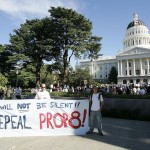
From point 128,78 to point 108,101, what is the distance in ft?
367

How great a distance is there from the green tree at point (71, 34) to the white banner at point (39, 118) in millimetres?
30928

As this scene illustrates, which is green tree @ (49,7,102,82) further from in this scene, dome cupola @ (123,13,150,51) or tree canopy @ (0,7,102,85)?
dome cupola @ (123,13,150,51)

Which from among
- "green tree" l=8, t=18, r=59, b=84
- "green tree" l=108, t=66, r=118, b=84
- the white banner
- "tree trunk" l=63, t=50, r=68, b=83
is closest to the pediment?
"green tree" l=108, t=66, r=118, b=84

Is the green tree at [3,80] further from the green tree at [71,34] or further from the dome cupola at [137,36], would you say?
the dome cupola at [137,36]

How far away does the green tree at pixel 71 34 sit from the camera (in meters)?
41.4

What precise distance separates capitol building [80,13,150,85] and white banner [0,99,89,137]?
95.8 meters

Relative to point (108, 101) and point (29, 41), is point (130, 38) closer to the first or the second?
point (29, 41)

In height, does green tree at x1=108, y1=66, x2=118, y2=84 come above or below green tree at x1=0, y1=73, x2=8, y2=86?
above

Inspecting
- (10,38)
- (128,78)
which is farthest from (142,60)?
(10,38)

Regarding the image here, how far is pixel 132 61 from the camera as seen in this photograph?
429 ft

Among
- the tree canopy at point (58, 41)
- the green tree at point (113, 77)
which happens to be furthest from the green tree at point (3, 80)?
the green tree at point (113, 77)

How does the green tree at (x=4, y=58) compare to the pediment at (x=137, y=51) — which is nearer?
the green tree at (x=4, y=58)

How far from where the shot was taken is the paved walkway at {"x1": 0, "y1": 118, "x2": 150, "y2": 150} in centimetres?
786

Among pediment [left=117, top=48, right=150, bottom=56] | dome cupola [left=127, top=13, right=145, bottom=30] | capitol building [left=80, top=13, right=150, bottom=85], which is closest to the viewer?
capitol building [left=80, top=13, right=150, bottom=85]
